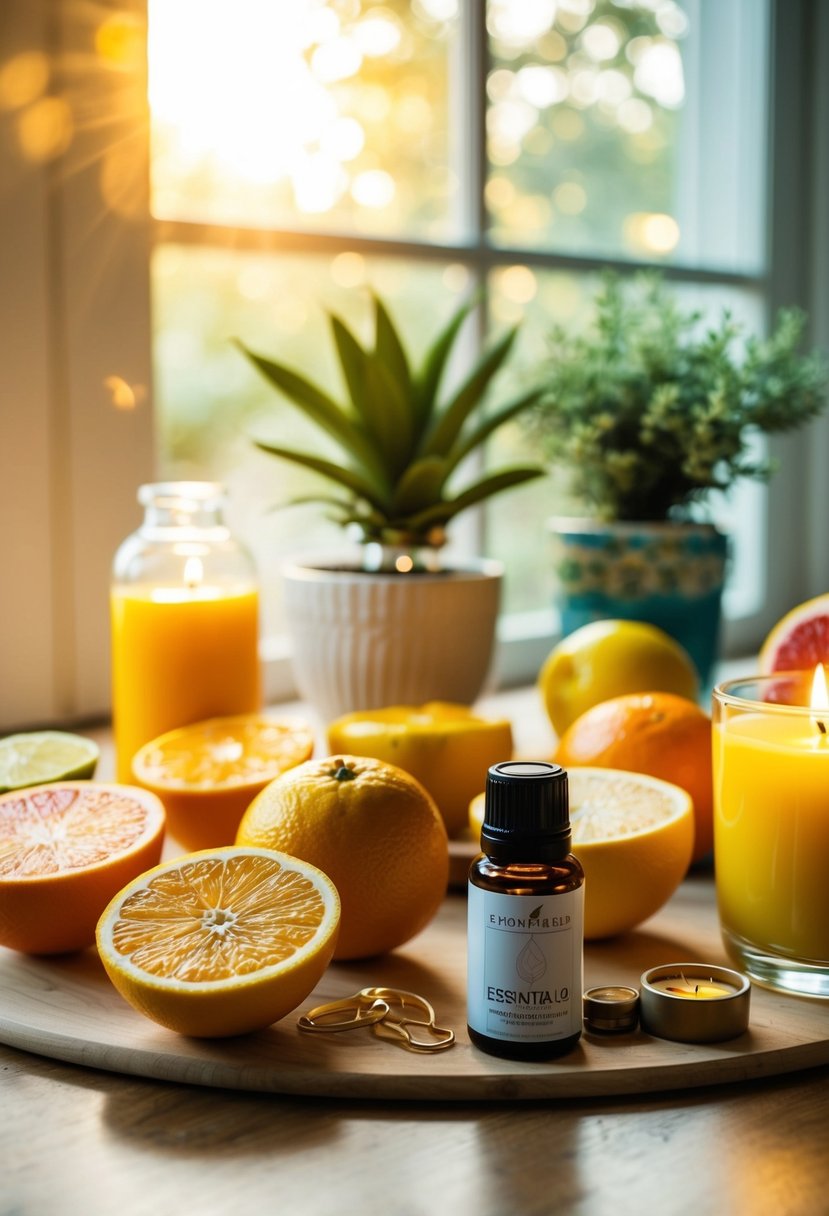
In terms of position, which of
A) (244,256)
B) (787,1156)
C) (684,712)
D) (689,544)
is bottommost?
(787,1156)

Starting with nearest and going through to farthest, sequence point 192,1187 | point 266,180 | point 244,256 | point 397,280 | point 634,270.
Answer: point 192,1187 → point 244,256 → point 266,180 → point 397,280 → point 634,270

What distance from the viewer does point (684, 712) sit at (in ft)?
3.12

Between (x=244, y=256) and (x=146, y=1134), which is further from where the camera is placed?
(x=244, y=256)

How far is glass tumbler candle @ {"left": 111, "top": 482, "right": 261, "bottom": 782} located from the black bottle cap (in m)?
0.48

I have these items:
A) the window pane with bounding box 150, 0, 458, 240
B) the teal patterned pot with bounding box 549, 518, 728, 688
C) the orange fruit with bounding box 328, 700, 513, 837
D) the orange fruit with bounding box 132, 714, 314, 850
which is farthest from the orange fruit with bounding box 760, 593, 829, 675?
the window pane with bounding box 150, 0, 458, 240

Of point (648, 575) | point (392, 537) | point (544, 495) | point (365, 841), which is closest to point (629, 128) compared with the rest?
point (544, 495)

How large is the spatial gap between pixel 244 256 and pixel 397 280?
27 cm

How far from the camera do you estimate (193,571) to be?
1.12 meters

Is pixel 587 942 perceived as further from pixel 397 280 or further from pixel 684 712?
pixel 397 280

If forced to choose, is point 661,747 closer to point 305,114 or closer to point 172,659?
point 172,659

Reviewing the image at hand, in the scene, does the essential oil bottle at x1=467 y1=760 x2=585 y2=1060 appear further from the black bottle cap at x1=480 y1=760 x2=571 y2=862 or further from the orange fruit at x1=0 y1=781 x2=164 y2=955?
the orange fruit at x1=0 y1=781 x2=164 y2=955

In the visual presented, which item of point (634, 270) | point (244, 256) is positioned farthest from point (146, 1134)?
point (634, 270)

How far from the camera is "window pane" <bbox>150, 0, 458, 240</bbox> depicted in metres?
1.41

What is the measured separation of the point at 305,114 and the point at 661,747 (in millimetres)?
978
